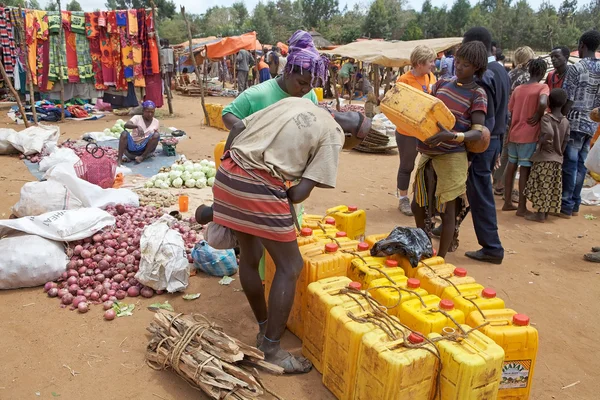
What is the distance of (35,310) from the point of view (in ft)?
11.1

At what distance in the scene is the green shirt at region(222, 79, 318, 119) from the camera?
297cm

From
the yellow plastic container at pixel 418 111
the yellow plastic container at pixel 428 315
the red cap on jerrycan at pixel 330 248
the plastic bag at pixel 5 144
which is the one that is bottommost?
the plastic bag at pixel 5 144

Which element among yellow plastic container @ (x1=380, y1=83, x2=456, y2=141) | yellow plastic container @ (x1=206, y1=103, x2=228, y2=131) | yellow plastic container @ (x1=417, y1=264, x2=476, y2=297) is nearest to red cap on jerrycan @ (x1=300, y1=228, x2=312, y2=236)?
yellow plastic container @ (x1=417, y1=264, x2=476, y2=297)

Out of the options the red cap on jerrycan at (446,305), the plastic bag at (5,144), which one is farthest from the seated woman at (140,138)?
the red cap on jerrycan at (446,305)

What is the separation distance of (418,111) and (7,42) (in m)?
11.8

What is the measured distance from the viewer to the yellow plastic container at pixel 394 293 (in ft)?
8.43

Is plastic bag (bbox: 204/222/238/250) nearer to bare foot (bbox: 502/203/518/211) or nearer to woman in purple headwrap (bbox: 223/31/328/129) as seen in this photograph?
woman in purple headwrap (bbox: 223/31/328/129)

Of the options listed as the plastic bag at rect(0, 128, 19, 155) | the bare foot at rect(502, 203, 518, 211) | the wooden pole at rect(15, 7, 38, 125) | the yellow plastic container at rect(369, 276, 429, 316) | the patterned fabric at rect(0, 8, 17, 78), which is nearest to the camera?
the yellow plastic container at rect(369, 276, 429, 316)

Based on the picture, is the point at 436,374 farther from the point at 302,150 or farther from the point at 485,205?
the point at 485,205

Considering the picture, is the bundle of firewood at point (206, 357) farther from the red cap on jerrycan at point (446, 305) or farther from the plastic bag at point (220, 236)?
the red cap on jerrycan at point (446, 305)

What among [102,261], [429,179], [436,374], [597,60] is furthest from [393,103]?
[597,60]

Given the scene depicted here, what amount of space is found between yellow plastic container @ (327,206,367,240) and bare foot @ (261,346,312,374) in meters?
1.38

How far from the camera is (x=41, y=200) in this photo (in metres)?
4.57

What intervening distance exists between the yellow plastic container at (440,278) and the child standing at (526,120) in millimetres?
3434
